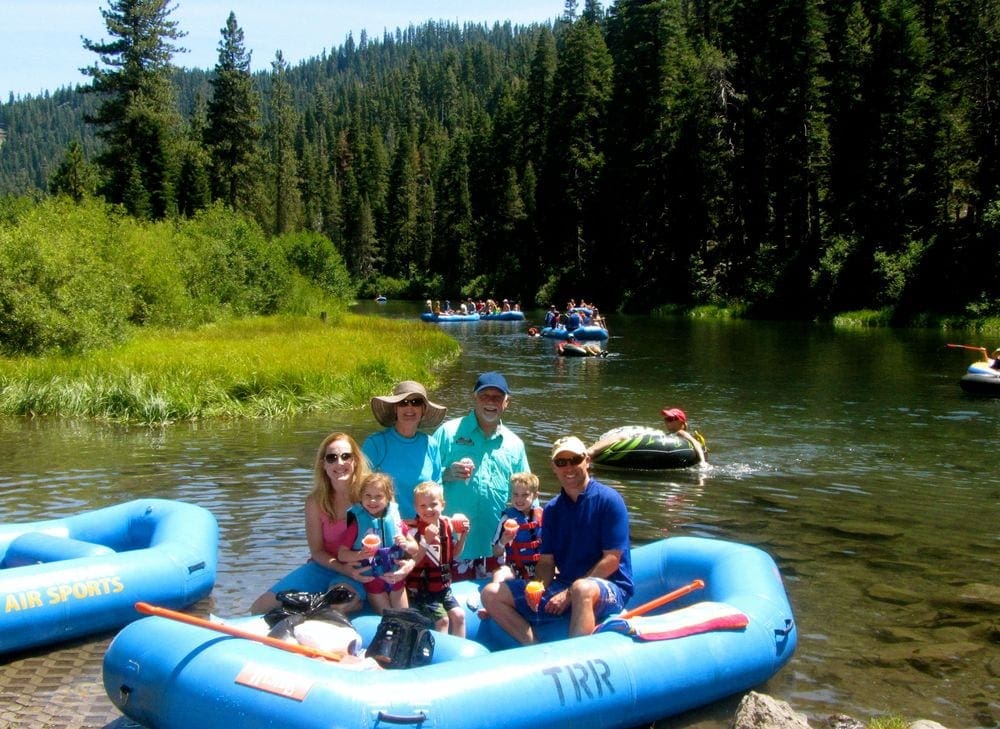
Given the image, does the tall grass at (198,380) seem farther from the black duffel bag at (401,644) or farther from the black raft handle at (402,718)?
the black raft handle at (402,718)

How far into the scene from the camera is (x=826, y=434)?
A: 15.7 meters

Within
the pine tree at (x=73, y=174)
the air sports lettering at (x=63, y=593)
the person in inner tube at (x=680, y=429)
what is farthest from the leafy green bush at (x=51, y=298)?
the pine tree at (x=73, y=174)

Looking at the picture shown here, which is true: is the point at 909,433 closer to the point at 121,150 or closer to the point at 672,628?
the point at 672,628

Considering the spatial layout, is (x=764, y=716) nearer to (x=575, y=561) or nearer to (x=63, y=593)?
(x=575, y=561)

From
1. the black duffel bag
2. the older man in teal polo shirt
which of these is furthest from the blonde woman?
the older man in teal polo shirt

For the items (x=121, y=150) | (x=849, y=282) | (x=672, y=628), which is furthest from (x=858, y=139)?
(x=672, y=628)

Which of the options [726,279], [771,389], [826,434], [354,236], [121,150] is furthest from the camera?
[354,236]

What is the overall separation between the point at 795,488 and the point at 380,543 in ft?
24.0

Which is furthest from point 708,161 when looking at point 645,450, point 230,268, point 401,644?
point 401,644

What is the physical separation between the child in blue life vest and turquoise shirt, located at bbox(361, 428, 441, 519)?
1.33 ft

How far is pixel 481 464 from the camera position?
6.93 metres

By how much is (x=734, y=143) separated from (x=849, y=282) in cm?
1377

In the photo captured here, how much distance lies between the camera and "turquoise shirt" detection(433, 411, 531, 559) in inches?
272

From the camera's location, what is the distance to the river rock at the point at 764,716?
4.93 metres
